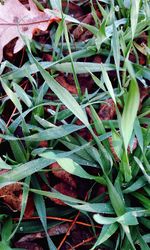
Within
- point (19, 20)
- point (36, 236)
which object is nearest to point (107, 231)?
point (36, 236)

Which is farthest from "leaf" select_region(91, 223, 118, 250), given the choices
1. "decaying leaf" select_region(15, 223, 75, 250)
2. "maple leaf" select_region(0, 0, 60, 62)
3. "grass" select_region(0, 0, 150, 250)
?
"maple leaf" select_region(0, 0, 60, 62)

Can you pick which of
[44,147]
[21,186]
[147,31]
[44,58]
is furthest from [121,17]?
[21,186]

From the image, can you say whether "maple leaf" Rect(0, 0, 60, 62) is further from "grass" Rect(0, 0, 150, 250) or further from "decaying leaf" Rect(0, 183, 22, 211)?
"decaying leaf" Rect(0, 183, 22, 211)

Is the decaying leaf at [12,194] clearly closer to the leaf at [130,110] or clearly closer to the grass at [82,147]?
the grass at [82,147]

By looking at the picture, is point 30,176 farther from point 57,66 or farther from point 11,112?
point 57,66

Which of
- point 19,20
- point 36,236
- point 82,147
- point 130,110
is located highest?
point 19,20

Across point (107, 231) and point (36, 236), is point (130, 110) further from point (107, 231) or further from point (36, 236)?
point (36, 236)

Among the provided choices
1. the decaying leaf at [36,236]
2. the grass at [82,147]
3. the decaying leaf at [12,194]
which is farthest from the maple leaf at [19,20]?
the decaying leaf at [36,236]

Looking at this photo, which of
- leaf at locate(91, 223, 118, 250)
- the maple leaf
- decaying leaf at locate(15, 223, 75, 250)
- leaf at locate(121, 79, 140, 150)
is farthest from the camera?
the maple leaf
